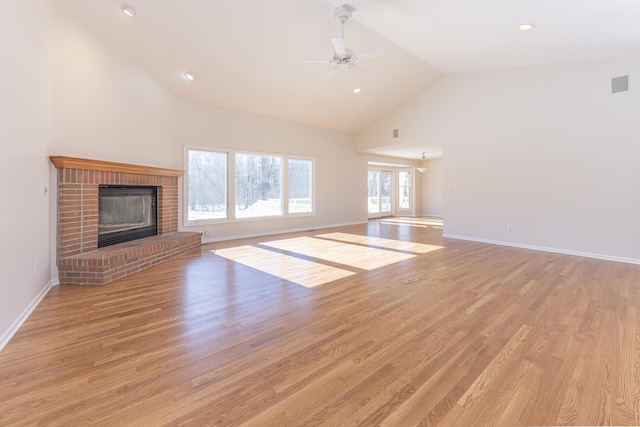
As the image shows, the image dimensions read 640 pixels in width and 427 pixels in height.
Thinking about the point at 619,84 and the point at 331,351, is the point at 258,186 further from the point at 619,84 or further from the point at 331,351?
the point at 619,84

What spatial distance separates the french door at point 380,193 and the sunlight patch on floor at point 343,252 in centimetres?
516

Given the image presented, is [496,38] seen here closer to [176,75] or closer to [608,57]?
[608,57]

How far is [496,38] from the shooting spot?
14.3 ft

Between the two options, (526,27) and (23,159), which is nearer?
(23,159)

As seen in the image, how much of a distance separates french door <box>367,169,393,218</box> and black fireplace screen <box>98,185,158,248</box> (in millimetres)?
7542

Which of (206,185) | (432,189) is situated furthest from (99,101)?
(432,189)

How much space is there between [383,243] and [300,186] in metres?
2.92

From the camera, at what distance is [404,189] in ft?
39.7

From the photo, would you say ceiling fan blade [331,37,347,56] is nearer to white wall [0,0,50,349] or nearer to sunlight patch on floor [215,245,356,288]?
sunlight patch on floor [215,245,356,288]

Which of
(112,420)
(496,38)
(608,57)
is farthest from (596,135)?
(112,420)

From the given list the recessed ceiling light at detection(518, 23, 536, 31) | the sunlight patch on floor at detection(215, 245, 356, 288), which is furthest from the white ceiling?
the sunlight patch on floor at detection(215, 245, 356, 288)

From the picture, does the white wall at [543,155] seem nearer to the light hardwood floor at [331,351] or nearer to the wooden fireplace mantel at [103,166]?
the light hardwood floor at [331,351]

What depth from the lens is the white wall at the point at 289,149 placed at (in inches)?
240

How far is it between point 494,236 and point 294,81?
5.11m
